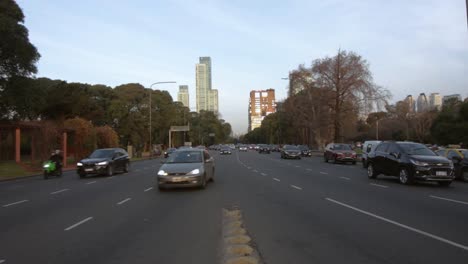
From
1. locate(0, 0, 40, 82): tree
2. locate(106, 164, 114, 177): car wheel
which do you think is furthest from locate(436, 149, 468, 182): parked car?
locate(0, 0, 40, 82): tree

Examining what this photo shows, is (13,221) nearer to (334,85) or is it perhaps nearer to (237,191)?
(237,191)

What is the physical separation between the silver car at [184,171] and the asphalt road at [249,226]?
1.60 feet

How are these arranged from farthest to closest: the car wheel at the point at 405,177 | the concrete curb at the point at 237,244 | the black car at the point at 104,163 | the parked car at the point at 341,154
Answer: the parked car at the point at 341,154 < the black car at the point at 104,163 < the car wheel at the point at 405,177 < the concrete curb at the point at 237,244

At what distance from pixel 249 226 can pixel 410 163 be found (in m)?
10.6

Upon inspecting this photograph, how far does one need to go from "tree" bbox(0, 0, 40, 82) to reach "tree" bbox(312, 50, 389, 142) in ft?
116

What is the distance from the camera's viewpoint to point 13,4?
35094mm

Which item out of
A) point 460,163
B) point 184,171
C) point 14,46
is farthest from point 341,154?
point 14,46

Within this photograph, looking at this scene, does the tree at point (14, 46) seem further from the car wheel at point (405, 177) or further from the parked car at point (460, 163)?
the parked car at point (460, 163)

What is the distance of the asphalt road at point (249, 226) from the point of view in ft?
23.5

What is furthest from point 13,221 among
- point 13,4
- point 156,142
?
point 156,142

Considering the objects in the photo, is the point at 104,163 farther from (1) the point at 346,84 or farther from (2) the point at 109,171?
(1) the point at 346,84

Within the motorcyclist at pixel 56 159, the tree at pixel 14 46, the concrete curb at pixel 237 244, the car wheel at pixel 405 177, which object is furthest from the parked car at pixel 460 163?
the tree at pixel 14 46

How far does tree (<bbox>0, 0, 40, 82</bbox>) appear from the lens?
110ft

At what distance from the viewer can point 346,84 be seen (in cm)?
5778
